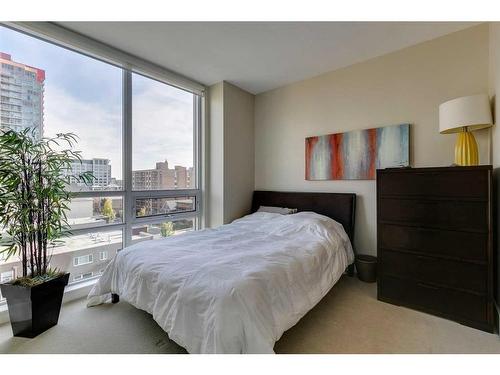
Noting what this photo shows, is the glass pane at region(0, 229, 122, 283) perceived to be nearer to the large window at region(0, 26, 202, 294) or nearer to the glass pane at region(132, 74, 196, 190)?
A: the large window at region(0, 26, 202, 294)

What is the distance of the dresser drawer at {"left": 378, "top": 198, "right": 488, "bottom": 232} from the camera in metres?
1.78

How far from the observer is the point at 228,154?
3.48m

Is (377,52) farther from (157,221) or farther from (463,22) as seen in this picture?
(157,221)

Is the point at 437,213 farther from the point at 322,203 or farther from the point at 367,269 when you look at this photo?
the point at 322,203

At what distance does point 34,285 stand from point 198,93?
292 cm

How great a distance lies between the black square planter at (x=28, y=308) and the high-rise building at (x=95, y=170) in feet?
3.29

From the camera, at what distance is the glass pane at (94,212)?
2.40 metres

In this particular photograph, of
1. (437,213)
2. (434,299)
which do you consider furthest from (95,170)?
(434,299)

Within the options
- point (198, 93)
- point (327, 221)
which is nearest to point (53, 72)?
point (198, 93)

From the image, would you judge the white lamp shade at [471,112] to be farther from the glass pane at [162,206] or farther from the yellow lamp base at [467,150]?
the glass pane at [162,206]

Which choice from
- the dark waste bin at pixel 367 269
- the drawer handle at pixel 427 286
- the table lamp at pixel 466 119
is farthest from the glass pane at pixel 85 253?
the table lamp at pixel 466 119

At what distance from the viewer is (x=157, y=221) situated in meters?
3.07

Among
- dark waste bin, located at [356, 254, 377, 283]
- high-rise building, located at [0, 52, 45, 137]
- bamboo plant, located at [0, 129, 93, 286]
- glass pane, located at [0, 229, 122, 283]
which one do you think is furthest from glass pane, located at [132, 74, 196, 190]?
dark waste bin, located at [356, 254, 377, 283]

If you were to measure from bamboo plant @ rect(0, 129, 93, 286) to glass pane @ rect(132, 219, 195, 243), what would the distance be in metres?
0.99
